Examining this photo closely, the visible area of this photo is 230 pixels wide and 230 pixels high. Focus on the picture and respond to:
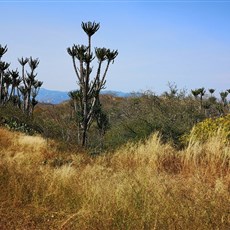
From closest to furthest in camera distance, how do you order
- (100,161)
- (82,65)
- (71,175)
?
Result: (71,175) < (100,161) < (82,65)

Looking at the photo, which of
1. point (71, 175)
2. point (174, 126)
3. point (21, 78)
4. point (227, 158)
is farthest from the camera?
point (21, 78)

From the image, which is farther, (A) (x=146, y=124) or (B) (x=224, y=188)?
(A) (x=146, y=124)

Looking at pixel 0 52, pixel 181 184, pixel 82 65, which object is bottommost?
pixel 181 184

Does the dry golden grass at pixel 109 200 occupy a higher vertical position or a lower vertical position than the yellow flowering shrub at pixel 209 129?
lower

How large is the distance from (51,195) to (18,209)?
1.62 ft

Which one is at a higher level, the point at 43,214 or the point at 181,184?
the point at 181,184

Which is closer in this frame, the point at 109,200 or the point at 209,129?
the point at 109,200

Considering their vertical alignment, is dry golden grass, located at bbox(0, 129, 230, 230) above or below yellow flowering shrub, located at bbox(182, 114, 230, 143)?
below

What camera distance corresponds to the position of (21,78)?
34.4 m

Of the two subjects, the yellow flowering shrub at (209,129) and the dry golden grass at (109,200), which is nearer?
the dry golden grass at (109,200)

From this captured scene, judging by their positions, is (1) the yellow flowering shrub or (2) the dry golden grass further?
(1) the yellow flowering shrub

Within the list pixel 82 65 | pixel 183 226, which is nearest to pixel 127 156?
pixel 183 226

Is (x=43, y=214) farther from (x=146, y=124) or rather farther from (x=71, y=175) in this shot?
(x=146, y=124)

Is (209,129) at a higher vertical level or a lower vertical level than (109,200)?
higher
